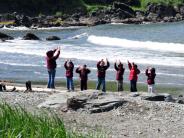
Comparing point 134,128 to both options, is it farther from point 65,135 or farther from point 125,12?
point 125,12

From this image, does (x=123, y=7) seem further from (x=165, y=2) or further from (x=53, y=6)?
(x=165, y=2)

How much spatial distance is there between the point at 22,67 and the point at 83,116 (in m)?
21.3

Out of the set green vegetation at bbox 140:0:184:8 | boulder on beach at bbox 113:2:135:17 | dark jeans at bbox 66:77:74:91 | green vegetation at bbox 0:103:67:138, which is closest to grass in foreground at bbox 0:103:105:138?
green vegetation at bbox 0:103:67:138

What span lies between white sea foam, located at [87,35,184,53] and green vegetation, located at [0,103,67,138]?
4433 centimetres

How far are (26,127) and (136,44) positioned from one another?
52.7 meters

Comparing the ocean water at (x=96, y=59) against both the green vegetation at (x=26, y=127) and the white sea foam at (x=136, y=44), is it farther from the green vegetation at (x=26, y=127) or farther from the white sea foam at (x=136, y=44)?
the green vegetation at (x=26, y=127)

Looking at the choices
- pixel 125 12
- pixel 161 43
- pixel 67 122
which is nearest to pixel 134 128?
pixel 67 122

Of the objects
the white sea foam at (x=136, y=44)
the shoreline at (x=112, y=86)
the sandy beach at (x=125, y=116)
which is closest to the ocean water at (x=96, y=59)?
the white sea foam at (x=136, y=44)

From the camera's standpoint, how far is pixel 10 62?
1686 inches

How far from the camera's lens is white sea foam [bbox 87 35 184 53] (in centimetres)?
5530

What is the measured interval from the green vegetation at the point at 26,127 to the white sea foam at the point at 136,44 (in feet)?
145

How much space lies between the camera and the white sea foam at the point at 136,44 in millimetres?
55300

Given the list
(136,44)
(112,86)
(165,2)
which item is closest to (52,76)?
(112,86)

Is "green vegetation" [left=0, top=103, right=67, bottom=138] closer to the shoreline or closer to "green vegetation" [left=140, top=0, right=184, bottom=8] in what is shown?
the shoreline
